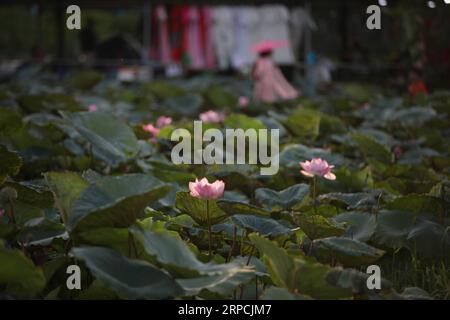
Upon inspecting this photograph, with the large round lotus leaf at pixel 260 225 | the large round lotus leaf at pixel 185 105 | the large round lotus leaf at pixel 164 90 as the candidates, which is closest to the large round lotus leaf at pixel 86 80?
the large round lotus leaf at pixel 164 90

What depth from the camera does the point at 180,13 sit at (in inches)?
621

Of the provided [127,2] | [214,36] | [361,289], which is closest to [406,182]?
[361,289]

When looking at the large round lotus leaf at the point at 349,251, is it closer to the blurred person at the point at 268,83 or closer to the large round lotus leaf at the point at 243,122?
the large round lotus leaf at the point at 243,122

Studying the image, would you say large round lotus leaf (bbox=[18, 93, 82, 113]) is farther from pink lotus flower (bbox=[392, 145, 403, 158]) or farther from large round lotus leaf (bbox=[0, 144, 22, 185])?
large round lotus leaf (bbox=[0, 144, 22, 185])

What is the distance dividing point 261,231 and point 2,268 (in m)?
0.72

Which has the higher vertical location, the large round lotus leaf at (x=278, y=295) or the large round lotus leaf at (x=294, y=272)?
the large round lotus leaf at (x=294, y=272)

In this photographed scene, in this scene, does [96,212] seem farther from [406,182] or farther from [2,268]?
[406,182]

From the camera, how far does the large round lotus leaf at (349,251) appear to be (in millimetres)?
2000

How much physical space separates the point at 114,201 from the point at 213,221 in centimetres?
56

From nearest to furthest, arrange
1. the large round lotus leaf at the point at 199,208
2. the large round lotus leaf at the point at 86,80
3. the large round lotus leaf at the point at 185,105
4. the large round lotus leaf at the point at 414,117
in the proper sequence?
the large round lotus leaf at the point at 199,208 < the large round lotus leaf at the point at 414,117 < the large round lotus leaf at the point at 185,105 < the large round lotus leaf at the point at 86,80

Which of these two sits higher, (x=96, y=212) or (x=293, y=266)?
(x=96, y=212)

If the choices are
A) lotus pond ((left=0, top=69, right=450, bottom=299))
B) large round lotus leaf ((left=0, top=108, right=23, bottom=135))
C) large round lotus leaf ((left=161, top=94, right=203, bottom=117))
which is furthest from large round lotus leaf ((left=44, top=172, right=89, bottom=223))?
large round lotus leaf ((left=161, top=94, right=203, bottom=117))

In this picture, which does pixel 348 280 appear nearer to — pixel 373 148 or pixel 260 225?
pixel 260 225

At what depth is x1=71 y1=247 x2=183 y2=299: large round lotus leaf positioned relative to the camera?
1.62 m
